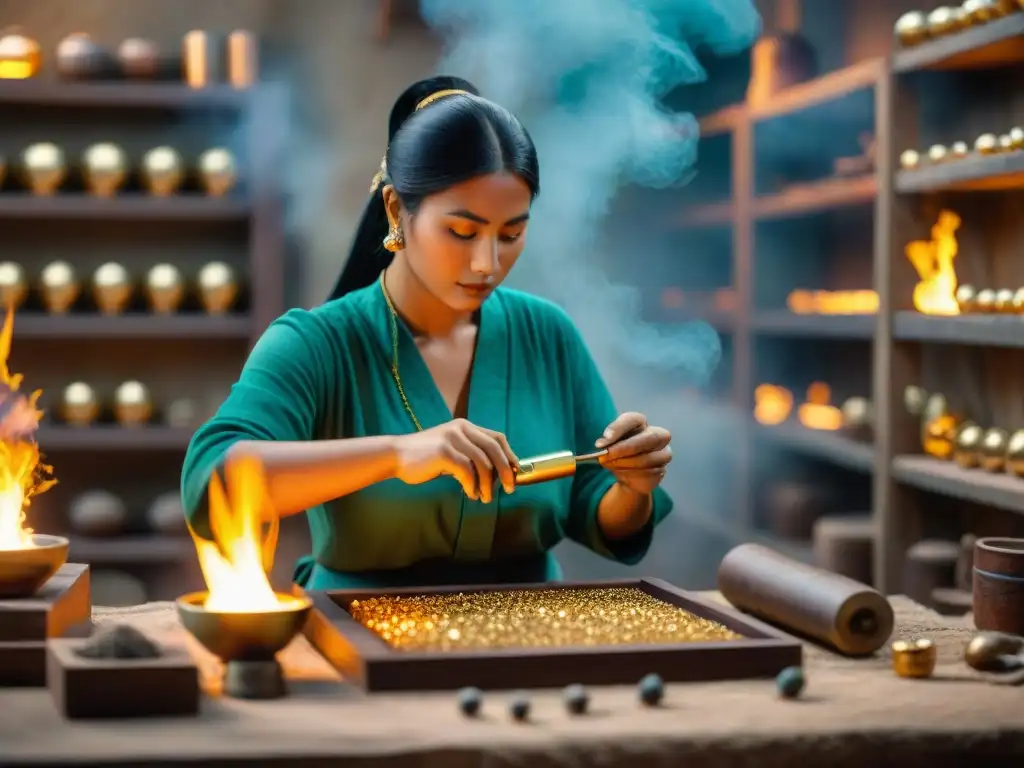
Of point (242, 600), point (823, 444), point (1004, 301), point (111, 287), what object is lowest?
point (823, 444)

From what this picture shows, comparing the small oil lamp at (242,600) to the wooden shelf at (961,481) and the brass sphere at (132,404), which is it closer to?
the wooden shelf at (961,481)

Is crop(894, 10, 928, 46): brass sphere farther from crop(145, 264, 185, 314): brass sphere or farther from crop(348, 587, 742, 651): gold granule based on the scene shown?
crop(145, 264, 185, 314): brass sphere

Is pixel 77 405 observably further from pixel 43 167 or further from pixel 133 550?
pixel 43 167

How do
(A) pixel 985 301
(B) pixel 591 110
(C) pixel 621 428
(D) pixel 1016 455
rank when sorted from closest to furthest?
(C) pixel 621 428 → (D) pixel 1016 455 → (A) pixel 985 301 → (B) pixel 591 110

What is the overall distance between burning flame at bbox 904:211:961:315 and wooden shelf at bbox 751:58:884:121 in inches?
19.9

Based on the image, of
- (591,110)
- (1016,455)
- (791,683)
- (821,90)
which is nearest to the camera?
(791,683)

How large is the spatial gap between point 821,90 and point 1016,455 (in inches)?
67.8

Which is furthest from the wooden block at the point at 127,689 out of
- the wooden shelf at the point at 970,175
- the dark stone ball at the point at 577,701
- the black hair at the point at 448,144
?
the wooden shelf at the point at 970,175

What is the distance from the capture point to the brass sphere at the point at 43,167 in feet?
16.8

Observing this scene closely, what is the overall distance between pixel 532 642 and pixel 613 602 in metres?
0.29

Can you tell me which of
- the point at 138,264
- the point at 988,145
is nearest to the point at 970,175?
the point at 988,145

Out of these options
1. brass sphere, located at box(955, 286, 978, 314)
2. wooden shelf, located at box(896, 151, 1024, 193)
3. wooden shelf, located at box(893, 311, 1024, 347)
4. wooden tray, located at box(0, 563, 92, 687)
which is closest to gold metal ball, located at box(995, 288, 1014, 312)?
wooden shelf, located at box(893, 311, 1024, 347)

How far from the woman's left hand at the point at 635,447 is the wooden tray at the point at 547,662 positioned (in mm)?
368

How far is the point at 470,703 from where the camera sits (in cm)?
143
